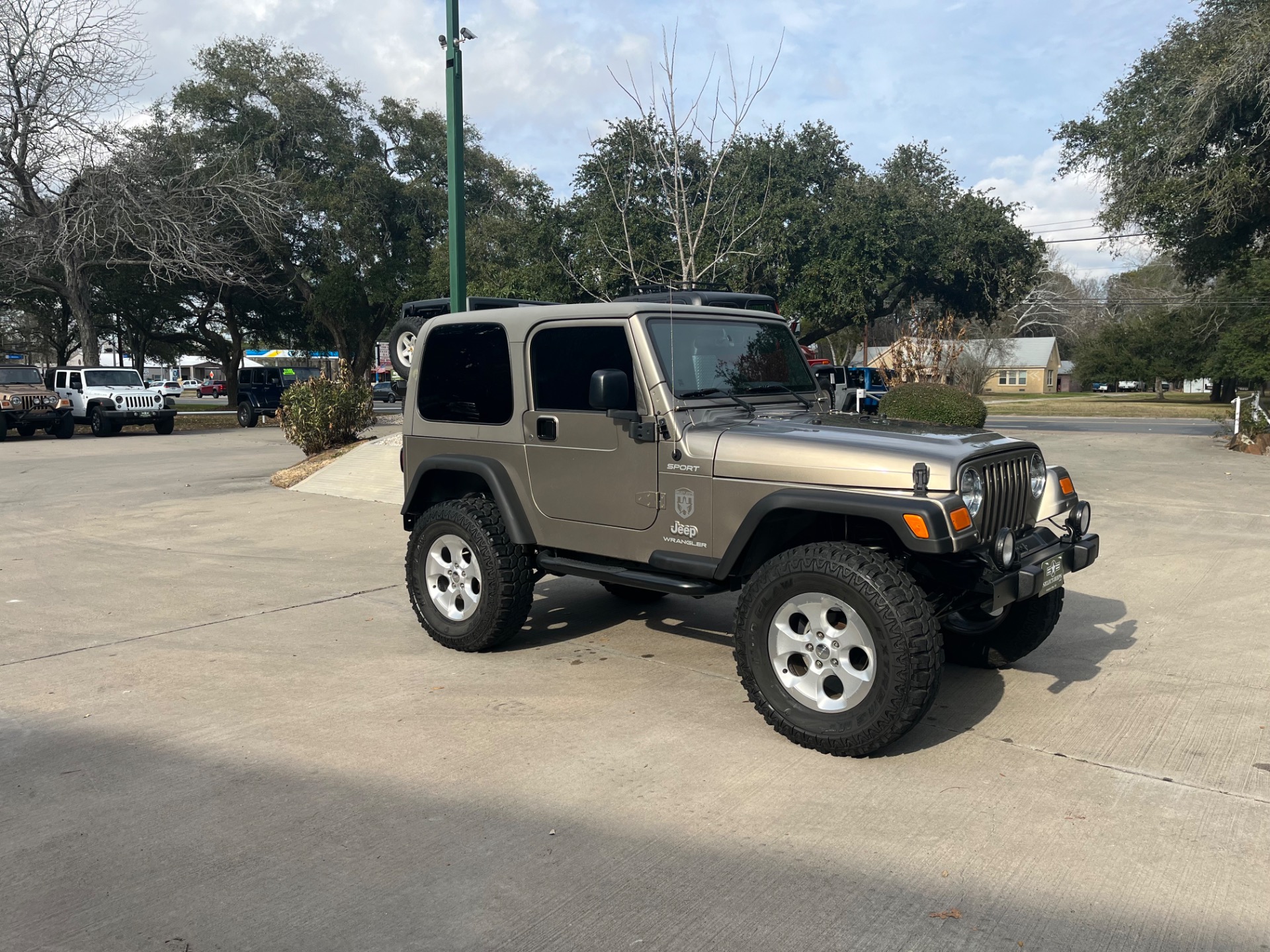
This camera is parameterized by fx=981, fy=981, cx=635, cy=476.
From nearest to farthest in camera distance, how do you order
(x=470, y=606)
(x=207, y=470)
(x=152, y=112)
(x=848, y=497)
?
1. (x=848, y=497)
2. (x=470, y=606)
3. (x=207, y=470)
4. (x=152, y=112)

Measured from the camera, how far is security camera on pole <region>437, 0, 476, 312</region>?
38.3 ft

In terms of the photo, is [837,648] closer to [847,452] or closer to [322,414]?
[847,452]

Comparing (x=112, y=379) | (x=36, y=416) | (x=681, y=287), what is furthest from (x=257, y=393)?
(x=681, y=287)

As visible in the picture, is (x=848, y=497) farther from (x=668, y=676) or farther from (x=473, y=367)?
(x=473, y=367)

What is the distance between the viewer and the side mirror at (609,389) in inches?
185

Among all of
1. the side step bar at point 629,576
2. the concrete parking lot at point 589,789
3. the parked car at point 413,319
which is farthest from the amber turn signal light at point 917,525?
the parked car at point 413,319

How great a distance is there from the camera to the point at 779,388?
5496 millimetres

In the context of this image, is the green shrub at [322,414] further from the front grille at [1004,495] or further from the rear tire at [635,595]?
the front grille at [1004,495]

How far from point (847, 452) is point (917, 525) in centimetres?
47

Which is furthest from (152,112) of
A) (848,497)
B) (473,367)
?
(848,497)

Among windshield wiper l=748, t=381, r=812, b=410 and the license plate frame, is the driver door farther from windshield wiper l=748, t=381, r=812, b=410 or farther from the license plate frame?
the license plate frame

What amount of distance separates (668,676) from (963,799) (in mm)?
1921

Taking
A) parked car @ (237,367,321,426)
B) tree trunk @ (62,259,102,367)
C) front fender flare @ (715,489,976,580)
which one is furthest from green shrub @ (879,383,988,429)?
tree trunk @ (62,259,102,367)

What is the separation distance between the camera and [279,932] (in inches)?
116
